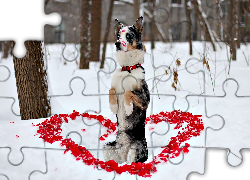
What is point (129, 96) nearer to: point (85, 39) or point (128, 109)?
point (128, 109)

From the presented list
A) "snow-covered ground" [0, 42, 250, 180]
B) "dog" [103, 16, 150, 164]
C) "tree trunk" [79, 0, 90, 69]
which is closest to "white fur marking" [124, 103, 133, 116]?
"dog" [103, 16, 150, 164]

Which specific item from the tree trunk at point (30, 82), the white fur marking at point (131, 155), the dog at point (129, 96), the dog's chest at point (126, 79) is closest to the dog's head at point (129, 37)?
the dog at point (129, 96)

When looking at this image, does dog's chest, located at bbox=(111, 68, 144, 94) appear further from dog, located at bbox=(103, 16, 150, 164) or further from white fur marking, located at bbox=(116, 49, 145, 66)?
white fur marking, located at bbox=(116, 49, 145, 66)

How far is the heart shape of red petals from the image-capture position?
2.97 metres

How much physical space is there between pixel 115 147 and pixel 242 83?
2.91m

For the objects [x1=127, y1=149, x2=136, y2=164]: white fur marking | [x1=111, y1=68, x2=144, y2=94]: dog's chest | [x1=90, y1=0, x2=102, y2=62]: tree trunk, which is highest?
[x1=90, y1=0, x2=102, y2=62]: tree trunk

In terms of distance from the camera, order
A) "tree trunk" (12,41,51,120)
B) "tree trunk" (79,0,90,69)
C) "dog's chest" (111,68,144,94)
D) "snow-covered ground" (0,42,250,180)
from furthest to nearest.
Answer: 1. "tree trunk" (79,0,90,69)
2. "tree trunk" (12,41,51,120)
3. "dog's chest" (111,68,144,94)
4. "snow-covered ground" (0,42,250,180)

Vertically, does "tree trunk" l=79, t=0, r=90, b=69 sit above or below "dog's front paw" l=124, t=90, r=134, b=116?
above

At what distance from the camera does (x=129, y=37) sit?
295 cm

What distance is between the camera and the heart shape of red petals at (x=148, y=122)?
2967 mm

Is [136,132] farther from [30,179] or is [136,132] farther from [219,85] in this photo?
[219,85]

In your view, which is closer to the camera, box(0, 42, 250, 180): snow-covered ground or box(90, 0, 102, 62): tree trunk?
box(0, 42, 250, 180): snow-covered ground

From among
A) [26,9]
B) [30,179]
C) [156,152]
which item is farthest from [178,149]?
[26,9]

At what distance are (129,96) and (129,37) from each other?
27.0 inches
